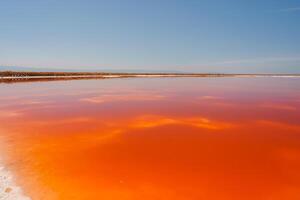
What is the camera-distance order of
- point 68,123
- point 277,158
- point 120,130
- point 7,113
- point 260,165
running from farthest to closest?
point 7,113 → point 68,123 → point 120,130 → point 277,158 → point 260,165

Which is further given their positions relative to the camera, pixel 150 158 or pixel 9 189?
pixel 150 158

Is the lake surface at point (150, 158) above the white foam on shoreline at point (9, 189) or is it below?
below

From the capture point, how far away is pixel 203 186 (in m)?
2.72

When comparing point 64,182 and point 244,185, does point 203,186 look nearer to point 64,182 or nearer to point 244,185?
point 244,185

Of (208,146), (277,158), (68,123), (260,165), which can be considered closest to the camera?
(260,165)

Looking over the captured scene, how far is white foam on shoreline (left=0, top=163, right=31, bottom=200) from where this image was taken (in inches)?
93.4

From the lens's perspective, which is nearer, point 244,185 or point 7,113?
point 244,185

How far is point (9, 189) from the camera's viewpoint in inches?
99.0

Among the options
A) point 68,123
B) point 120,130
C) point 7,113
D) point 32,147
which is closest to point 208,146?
point 120,130

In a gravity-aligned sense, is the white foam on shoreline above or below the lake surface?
above

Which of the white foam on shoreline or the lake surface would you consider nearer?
the white foam on shoreline

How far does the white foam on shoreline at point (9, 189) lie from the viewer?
2.37 metres

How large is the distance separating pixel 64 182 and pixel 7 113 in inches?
193

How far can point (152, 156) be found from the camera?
3.58 m
